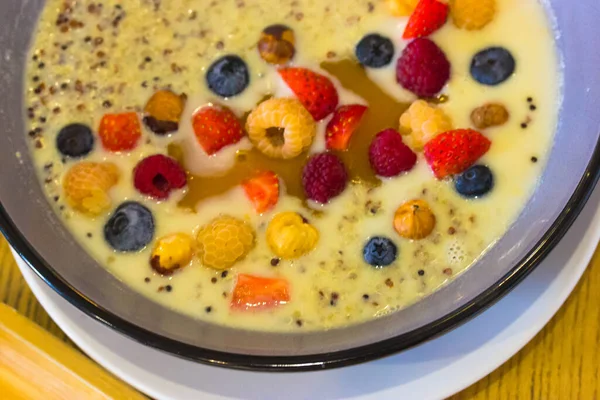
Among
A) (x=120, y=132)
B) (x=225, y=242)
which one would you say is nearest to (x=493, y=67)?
(x=225, y=242)

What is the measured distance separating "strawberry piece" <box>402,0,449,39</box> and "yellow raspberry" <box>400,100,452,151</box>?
15 cm

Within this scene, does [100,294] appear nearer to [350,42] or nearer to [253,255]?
[253,255]

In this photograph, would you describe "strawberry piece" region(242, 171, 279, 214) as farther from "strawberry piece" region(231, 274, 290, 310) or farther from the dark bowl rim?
the dark bowl rim

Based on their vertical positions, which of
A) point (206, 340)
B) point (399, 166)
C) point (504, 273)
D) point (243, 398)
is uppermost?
point (399, 166)

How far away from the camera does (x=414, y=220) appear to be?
3.98 feet

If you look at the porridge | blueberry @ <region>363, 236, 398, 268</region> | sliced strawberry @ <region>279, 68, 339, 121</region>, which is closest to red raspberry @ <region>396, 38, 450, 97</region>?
the porridge

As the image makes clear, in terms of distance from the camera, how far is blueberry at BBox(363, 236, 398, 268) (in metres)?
1.22

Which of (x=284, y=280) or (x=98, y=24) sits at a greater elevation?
(x=98, y=24)

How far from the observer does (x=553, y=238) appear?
103 cm

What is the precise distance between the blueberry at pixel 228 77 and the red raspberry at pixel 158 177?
166 millimetres

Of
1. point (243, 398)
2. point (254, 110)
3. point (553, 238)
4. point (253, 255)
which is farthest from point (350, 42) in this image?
point (243, 398)

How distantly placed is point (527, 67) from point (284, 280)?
596 millimetres

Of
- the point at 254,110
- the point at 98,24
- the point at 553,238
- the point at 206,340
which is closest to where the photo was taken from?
the point at 553,238

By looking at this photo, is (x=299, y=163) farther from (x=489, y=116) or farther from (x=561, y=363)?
(x=561, y=363)
